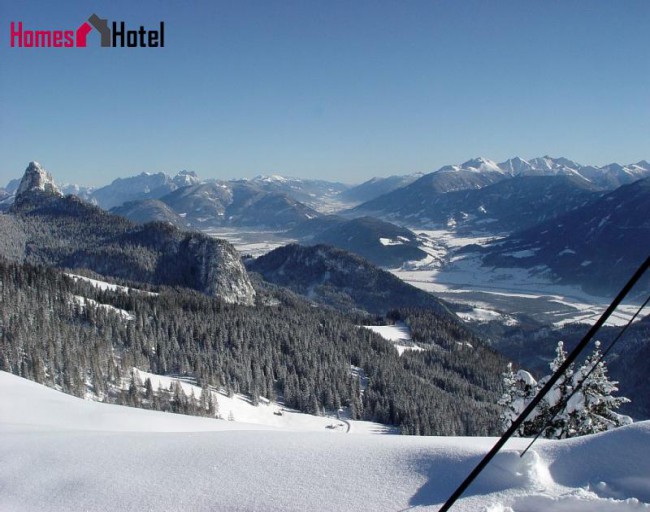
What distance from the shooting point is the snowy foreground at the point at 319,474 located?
1082 cm

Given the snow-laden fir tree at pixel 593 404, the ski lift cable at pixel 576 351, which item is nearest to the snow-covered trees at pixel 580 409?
the snow-laden fir tree at pixel 593 404

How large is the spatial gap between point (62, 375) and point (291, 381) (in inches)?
1949

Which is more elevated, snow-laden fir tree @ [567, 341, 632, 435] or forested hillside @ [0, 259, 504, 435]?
snow-laden fir tree @ [567, 341, 632, 435]

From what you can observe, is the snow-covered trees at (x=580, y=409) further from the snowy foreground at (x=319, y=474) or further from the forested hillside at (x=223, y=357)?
the forested hillside at (x=223, y=357)

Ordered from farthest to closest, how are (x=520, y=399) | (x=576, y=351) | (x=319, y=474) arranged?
(x=520, y=399)
(x=319, y=474)
(x=576, y=351)

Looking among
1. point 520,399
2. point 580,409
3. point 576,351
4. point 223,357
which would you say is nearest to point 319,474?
point 576,351

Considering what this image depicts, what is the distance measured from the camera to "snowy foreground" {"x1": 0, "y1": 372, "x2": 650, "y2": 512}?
35.5ft

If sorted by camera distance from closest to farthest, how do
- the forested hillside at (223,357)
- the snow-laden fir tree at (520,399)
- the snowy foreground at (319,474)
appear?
the snowy foreground at (319,474) < the snow-laden fir tree at (520,399) < the forested hillside at (223,357)

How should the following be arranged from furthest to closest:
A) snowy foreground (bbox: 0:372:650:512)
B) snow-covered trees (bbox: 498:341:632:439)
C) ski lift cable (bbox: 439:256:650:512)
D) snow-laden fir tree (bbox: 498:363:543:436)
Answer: snow-laden fir tree (bbox: 498:363:543:436)
snow-covered trees (bbox: 498:341:632:439)
snowy foreground (bbox: 0:372:650:512)
ski lift cable (bbox: 439:256:650:512)

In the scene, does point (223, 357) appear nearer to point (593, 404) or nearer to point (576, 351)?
point (593, 404)

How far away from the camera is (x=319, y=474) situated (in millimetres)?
12250

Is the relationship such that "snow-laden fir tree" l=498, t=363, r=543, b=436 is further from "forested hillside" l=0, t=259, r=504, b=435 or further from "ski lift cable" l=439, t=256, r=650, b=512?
"forested hillside" l=0, t=259, r=504, b=435

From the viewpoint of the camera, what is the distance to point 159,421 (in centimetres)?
3203

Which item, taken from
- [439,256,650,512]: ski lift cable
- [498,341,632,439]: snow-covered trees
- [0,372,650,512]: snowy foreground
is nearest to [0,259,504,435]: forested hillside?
[498,341,632,439]: snow-covered trees
